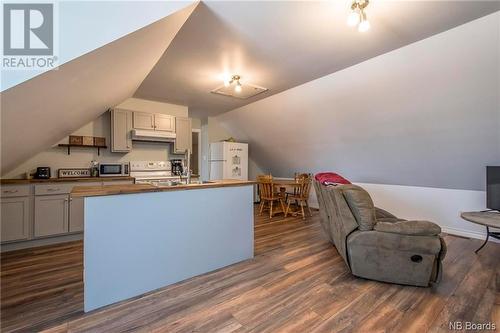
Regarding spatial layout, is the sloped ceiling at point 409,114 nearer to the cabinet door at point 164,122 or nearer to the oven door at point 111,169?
the cabinet door at point 164,122

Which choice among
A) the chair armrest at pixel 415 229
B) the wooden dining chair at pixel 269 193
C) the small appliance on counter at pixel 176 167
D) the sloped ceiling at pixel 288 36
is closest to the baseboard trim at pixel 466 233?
the chair armrest at pixel 415 229

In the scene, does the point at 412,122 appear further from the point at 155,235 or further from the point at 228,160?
the point at 228,160

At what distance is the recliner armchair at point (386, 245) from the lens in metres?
2.10

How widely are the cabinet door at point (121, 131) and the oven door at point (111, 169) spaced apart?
274mm

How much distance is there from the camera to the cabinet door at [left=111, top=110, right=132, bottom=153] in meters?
3.98

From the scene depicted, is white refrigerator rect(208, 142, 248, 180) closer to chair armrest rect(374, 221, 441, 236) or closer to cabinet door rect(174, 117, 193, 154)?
cabinet door rect(174, 117, 193, 154)

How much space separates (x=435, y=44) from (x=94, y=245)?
3.87 metres

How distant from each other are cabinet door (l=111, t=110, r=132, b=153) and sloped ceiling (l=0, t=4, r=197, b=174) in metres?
1.28

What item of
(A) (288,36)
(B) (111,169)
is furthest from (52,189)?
(A) (288,36)

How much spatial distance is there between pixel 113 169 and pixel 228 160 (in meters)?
2.67

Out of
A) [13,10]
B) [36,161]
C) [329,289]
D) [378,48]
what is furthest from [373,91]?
[36,161]

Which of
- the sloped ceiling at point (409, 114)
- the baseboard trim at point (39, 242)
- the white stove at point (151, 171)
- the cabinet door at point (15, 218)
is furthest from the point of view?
the white stove at point (151, 171)

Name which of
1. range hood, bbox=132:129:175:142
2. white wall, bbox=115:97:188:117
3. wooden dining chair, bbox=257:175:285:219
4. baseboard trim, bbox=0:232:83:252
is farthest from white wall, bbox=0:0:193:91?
wooden dining chair, bbox=257:175:285:219

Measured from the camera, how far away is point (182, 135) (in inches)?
186
